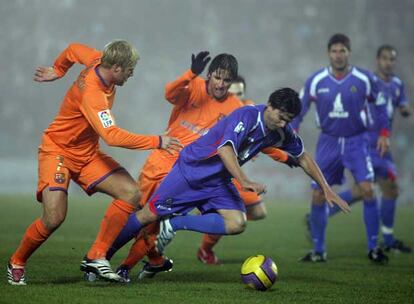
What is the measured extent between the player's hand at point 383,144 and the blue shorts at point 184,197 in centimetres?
410

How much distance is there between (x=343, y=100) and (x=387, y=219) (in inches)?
89.5

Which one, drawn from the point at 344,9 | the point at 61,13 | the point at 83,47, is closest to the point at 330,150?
the point at 83,47

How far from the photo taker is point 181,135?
931cm

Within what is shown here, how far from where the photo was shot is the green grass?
23.3 feet

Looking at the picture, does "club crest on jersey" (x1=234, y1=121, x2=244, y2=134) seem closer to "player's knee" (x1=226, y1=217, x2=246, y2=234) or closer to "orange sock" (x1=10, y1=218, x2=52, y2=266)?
"player's knee" (x1=226, y1=217, x2=246, y2=234)

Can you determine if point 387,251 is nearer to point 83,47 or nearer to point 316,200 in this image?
point 316,200

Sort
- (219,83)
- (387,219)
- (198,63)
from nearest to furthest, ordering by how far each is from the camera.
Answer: (198,63)
(219,83)
(387,219)

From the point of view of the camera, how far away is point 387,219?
1257 centimetres

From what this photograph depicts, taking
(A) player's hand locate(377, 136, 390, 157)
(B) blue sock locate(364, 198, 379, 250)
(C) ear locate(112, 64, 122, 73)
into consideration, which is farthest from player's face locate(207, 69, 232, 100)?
(A) player's hand locate(377, 136, 390, 157)

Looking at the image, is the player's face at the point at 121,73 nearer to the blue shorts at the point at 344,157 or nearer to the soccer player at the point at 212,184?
the soccer player at the point at 212,184

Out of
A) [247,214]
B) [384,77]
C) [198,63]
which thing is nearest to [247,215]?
[247,214]

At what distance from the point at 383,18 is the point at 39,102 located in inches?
427

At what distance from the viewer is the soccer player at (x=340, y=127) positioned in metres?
11.0

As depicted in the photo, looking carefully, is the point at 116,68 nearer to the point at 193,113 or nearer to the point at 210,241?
the point at 193,113
